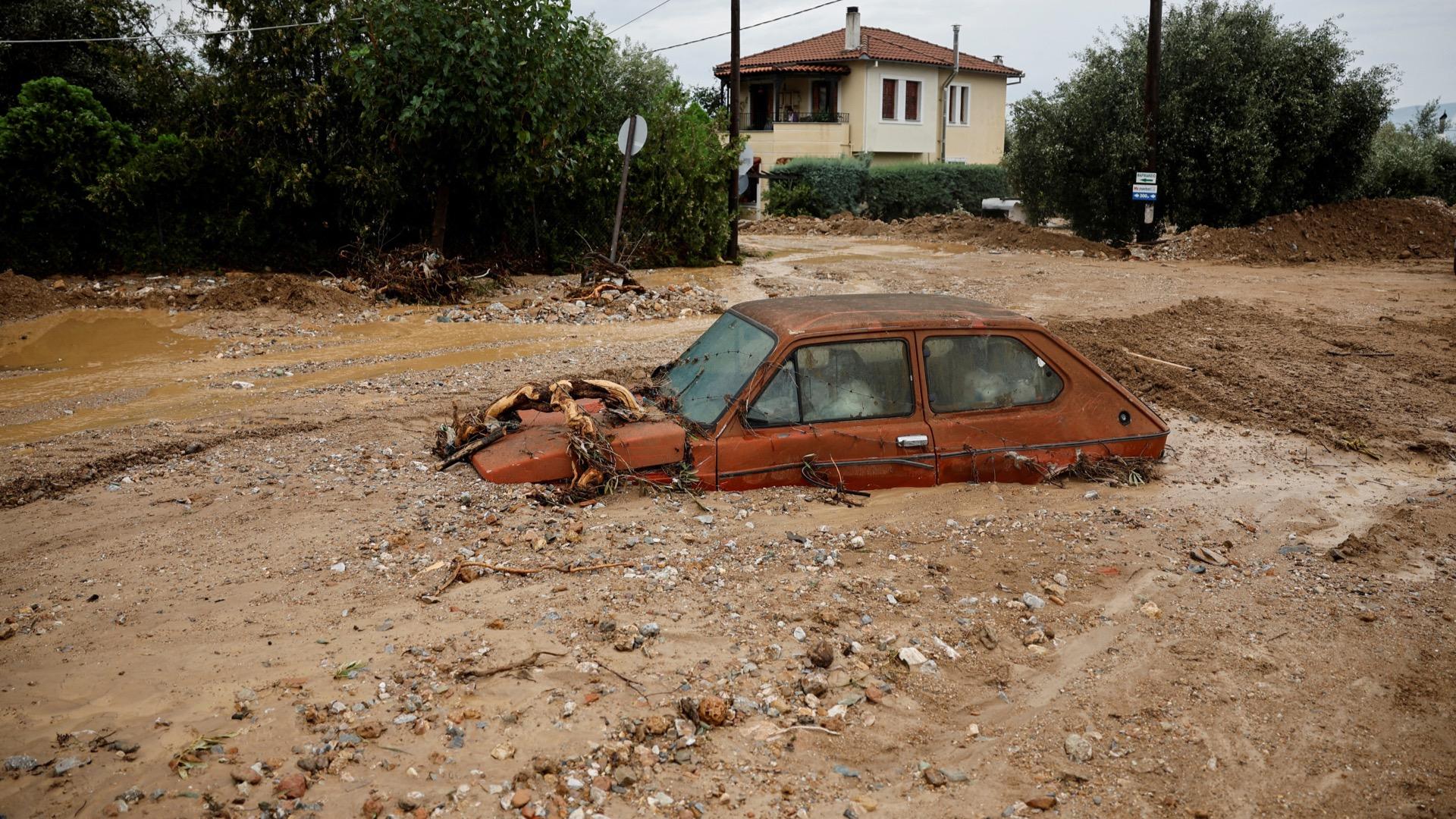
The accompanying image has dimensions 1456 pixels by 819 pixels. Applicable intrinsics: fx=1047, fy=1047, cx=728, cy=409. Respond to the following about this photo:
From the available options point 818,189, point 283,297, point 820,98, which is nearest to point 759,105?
point 820,98

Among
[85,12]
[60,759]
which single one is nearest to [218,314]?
[85,12]

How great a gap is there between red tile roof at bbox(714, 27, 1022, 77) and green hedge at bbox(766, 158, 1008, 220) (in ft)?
21.1

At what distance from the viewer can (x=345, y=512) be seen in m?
5.93

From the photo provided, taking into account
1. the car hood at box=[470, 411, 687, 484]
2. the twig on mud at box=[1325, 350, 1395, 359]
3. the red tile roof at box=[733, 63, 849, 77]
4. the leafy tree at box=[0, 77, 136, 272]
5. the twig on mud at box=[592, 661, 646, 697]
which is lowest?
the twig on mud at box=[592, 661, 646, 697]

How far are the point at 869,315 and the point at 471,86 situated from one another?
1226 cm

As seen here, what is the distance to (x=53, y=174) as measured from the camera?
16375mm

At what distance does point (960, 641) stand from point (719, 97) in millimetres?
41905

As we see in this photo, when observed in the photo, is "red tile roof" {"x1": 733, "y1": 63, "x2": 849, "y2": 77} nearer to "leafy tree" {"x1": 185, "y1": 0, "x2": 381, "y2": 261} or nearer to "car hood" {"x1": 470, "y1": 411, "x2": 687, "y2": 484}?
"leafy tree" {"x1": 185, "y1": 0, "x2": 381, "y2": 261}

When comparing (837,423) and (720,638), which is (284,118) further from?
(720,638)

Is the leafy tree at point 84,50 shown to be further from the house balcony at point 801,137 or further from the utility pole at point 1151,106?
the house balcony at point 801,137

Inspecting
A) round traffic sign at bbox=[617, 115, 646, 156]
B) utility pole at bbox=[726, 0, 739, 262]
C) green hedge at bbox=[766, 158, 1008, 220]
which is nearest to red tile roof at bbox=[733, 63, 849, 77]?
green hedge at bbox=[766, 158, 1008, 220]

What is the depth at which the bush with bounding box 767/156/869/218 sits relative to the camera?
36.1m

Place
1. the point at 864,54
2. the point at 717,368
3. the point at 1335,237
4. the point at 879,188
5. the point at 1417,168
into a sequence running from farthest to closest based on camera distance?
the point at 864,54 → the point at 879,188 → the point at 1417,168 → the point at 1335,237 → the point at 717,368

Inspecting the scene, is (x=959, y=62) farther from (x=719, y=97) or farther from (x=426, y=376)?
Answer: (x=426, y=376)
